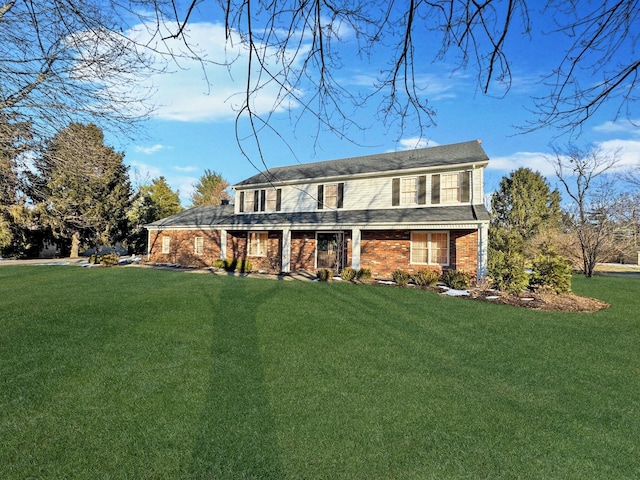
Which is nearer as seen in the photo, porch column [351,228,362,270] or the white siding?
porch column [351,228,362,270]

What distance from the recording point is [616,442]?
3064mm

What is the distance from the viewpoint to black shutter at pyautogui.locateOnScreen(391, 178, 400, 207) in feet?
52.8

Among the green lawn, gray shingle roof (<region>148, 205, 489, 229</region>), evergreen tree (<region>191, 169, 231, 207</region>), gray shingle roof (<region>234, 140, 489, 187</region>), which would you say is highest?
evergreen tree (<region>191, 169, 231, 207</region>)

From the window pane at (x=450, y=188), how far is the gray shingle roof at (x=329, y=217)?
1.70 ft

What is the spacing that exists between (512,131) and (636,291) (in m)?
14.0

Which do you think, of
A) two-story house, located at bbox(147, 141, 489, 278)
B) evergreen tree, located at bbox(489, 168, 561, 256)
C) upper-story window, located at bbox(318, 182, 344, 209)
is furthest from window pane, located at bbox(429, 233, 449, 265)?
evergreen tree, located at bbox(489, 168, 561, 256)

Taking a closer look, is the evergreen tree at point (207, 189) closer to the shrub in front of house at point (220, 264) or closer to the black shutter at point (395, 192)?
the shrub in front of house at point (220, 264)

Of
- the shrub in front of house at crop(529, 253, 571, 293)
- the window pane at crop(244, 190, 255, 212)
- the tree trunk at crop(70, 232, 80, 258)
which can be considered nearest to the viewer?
the shrub in front of house at crop(529, 253, 571, 293)

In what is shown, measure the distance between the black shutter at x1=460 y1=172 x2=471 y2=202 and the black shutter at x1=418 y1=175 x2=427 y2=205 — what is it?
1.54m

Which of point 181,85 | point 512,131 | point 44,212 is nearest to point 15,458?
point 181,85

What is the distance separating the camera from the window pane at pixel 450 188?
48.4 feet

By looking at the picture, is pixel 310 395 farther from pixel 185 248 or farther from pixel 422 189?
pixel 185 248

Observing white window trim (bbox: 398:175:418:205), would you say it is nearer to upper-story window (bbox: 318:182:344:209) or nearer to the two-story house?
the two-story house

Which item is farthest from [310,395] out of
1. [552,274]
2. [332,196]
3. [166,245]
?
[166,245]
